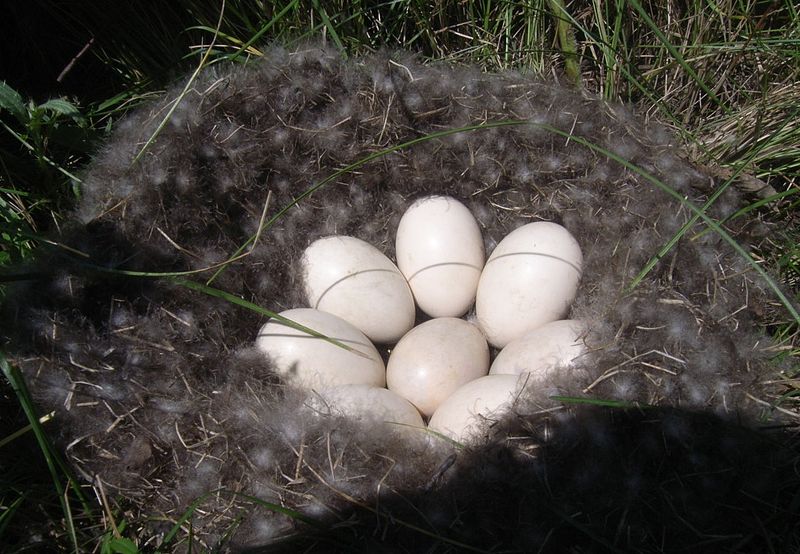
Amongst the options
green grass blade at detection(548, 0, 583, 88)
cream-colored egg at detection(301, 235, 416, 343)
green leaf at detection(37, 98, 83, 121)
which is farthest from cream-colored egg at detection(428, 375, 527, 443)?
green leaf at detection(37, 98, 83, 121)

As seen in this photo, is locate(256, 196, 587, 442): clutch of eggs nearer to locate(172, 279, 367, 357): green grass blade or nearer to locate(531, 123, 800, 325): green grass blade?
locate(172, 279, 367, 357): green grass blade

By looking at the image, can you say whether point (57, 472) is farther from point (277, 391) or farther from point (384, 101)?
point (384, 101)

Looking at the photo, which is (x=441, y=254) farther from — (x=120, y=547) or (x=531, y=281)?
(x=120, y=547)

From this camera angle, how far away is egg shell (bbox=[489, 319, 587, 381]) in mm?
1561

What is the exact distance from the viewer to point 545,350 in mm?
1609

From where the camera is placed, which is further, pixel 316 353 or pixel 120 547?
pixel 316 353

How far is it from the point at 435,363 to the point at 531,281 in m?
0.35

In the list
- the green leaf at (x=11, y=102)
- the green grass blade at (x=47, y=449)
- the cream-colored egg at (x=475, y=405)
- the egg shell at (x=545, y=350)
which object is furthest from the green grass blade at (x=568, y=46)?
the green grass blade at (x=47, y=449)

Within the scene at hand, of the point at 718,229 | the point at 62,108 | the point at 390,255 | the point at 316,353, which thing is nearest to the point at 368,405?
the point at 316,353

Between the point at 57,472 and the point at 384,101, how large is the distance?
132 centimetres

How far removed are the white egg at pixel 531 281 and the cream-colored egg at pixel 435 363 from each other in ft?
0.32

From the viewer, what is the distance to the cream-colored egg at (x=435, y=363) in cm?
171

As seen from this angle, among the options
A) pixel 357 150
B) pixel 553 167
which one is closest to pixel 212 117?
pixel 357 150

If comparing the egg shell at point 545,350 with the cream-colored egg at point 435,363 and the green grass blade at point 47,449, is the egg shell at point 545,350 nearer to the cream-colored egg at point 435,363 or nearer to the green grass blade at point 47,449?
the cream-colored egg at point 435,363
